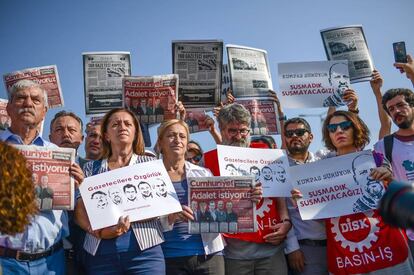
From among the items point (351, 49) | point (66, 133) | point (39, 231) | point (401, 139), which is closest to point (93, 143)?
point (66, 133)

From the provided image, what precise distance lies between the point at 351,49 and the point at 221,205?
13.5 feet

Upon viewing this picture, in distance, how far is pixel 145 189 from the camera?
4.36m

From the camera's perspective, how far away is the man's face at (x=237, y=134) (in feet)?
17.1

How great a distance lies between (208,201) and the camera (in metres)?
4.43

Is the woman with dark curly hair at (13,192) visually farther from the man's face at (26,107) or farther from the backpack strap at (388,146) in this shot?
the backpack strap at (388,146)

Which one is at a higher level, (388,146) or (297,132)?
(297,132)

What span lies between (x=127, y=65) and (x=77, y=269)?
10.6 feet

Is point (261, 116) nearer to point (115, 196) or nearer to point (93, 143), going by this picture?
point (93, 143)

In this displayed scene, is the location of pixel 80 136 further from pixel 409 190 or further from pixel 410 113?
pixel 409 190

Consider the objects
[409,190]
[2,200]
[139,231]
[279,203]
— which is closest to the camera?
[409,190]

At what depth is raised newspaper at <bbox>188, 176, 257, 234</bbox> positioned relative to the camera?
14.3ft

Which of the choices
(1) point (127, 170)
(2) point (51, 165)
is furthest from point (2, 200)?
(1) point (127, 170)

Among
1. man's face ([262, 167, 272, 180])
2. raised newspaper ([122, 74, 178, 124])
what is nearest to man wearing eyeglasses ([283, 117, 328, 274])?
man's face ([262, 167, 272, 180])

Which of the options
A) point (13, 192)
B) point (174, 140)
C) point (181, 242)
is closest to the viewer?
point (13, 192)
